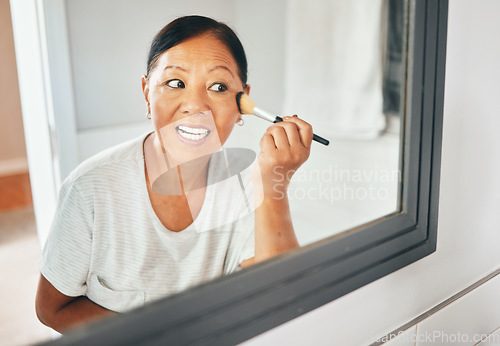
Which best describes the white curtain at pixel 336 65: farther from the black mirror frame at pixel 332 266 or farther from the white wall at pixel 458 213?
the white wall at pixel 458 213

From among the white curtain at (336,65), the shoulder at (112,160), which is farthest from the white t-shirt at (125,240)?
the white curtain at (336,65)

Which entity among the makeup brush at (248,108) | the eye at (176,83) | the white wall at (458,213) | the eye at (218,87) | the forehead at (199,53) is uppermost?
the forehead at (199,53)

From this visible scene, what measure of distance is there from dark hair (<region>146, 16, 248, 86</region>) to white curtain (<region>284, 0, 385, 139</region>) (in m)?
0.08

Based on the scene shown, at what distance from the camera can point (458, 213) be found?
913 millimetres

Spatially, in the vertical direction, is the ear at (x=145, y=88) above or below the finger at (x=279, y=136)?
above

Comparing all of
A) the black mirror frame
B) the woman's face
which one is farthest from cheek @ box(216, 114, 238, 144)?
the black mirror frame

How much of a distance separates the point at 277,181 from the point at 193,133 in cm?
13

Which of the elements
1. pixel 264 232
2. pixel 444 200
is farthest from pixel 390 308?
pixel 264 232

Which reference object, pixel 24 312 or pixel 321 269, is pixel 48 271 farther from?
pixel 321 269

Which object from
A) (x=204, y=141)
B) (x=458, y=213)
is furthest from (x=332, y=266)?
(x=458, y=213)

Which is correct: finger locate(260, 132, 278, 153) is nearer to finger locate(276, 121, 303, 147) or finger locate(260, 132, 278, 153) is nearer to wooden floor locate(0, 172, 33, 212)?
finger locate(276, 121, 303, 147)

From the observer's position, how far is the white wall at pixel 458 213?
76 centimetres

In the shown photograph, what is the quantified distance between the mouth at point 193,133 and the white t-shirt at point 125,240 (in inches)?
1.2

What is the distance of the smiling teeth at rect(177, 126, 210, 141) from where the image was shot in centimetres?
53
